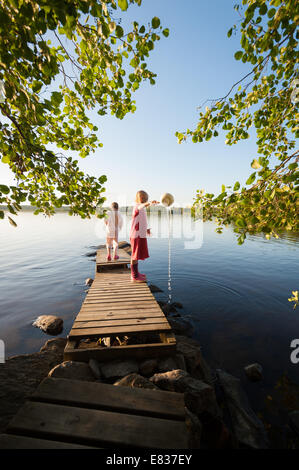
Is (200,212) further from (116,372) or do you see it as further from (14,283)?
(14,283)

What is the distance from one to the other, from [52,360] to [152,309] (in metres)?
2.92

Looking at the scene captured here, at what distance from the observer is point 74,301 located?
1084cm

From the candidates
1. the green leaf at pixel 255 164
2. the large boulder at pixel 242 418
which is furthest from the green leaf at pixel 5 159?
the large boulder at pixel 242 418

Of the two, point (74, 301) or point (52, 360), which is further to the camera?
point (74, 301)

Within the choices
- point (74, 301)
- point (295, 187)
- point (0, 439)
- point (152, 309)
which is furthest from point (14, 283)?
point (295, 187)

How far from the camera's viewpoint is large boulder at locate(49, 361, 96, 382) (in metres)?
3.62

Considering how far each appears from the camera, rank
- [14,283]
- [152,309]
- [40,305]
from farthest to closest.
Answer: [14,283], [40,305], [152,309]

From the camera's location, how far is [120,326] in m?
4.62

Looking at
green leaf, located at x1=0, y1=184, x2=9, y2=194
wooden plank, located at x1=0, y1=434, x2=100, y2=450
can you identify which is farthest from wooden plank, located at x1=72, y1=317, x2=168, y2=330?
green leaf, located at x1=0, y1=184, x2=9, y2=194

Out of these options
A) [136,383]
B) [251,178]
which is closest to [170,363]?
[136,383]

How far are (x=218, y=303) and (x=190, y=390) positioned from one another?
7439 millimetres

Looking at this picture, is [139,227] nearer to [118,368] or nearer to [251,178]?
[118,368]

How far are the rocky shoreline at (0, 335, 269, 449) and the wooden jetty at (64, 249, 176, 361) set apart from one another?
20cm

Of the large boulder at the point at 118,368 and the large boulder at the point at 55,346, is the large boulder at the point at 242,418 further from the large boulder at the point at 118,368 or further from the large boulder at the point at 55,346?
the large boulder at the point at 55,346
